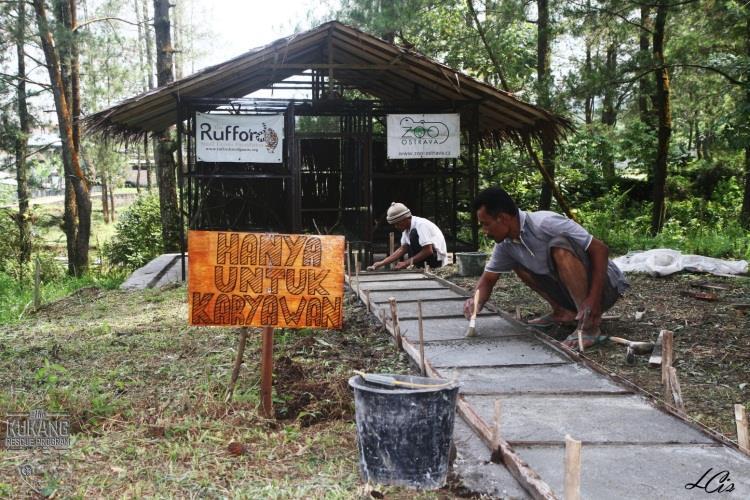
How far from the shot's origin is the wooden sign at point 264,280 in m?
3.94

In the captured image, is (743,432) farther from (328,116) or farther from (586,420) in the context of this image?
(328,116)

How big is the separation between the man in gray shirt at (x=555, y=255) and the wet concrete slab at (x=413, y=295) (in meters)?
1.63

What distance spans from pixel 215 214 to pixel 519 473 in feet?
32.7

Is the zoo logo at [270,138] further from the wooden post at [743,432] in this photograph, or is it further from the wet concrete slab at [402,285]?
the wooden post at [743,432]

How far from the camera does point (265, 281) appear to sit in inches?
156

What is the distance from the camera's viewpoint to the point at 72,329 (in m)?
6.56

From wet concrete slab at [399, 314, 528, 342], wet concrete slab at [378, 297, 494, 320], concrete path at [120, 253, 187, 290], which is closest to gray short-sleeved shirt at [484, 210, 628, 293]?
wet concrete slab at [399, 314, 528, 342]

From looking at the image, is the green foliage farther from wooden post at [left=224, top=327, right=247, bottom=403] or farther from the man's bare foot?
the man's bare foot

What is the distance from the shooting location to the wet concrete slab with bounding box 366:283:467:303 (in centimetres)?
724

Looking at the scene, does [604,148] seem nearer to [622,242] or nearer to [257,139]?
[622,242]

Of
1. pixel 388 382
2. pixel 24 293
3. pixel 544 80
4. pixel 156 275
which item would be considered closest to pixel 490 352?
pixel 388 382

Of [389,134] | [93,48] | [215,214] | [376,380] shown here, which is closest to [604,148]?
[389,134]

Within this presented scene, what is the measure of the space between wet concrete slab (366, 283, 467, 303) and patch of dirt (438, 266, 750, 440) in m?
0.60

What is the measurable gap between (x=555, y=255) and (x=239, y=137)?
5939mm
